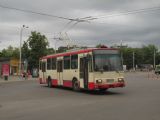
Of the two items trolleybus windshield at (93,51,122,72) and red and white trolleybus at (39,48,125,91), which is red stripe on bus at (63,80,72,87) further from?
trolleybus windshield at (93,51,122,72)

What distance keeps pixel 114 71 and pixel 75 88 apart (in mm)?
3809

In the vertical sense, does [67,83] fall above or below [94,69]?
below

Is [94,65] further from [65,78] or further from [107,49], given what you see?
[65,78]

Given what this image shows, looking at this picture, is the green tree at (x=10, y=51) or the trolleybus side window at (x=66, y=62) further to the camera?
the green tree at (x=10, y=51)

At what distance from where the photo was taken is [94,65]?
21.9 meters

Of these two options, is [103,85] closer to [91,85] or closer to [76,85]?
[91,85]

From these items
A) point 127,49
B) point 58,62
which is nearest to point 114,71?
point 58,62

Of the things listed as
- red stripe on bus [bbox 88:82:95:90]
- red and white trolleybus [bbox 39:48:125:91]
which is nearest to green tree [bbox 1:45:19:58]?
red and white trolleybus [bbox 39:48:125:91]

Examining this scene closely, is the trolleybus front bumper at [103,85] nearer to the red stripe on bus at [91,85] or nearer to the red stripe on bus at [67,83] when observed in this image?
the red stripe on bus at [91,85]

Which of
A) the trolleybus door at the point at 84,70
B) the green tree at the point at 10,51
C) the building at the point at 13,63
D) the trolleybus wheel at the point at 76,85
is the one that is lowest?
the trolleybus wheel at the point at 76,85

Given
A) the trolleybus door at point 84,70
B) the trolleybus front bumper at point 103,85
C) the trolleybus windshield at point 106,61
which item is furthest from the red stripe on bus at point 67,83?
the trolleybus windshield at point 106,61

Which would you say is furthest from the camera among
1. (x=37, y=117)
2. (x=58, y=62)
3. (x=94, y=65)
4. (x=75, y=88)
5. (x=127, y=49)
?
(x=127, y=49)

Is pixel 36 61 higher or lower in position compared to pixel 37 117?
higher

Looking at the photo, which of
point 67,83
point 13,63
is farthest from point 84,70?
point 13,63
